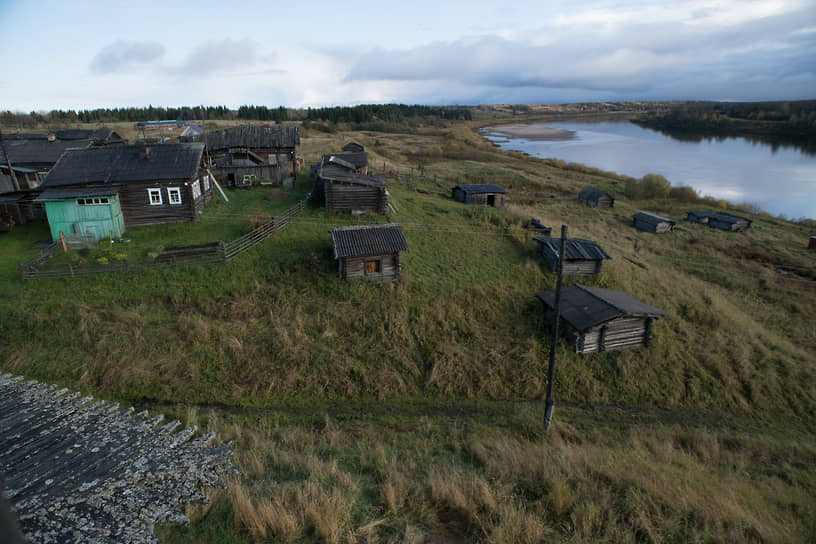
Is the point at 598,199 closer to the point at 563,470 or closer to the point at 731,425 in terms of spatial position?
the point at 731,425

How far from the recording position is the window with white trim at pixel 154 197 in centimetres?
2586

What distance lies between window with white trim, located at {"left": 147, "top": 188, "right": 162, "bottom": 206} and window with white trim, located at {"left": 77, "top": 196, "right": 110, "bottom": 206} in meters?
2.23

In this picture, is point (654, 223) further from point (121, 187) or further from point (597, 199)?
point (121, 187)

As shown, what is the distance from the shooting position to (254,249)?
23.5m

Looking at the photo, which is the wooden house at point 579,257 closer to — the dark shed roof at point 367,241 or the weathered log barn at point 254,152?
the dark shed roof at point 367,241

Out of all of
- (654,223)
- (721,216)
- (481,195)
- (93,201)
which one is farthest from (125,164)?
(721,216)

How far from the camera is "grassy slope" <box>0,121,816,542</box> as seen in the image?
8.53m

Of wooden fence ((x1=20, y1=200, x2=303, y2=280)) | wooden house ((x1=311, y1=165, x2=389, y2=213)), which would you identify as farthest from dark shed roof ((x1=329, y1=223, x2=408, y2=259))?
wooden house ((x1=311, y1=165, x2=389, y2=213))

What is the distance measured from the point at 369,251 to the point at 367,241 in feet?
2.75

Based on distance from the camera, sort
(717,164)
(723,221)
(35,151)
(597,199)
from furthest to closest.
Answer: (717,164) → (597,199) → (723,221) → (35,151)

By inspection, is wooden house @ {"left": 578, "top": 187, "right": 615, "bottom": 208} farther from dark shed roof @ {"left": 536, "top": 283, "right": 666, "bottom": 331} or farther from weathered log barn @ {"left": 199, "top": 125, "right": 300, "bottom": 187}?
weathered log barn @ {"left": 199, "top": 125, "right": 300, "bottom": 187}

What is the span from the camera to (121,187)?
82.5 feet

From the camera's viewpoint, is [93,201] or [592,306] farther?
[93,201]

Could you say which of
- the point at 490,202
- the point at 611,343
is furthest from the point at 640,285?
the point at 490,202
